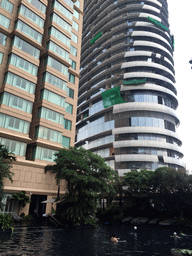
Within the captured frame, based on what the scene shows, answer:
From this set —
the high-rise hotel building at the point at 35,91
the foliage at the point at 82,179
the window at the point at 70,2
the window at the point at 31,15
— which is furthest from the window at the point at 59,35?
the foliage at the point at 82,179

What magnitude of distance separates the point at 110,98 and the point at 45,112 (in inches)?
1417

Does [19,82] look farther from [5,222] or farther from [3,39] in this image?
[5,222]

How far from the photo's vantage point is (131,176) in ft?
136

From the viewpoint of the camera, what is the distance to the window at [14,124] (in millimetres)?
32750

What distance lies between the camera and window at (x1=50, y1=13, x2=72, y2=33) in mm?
43594

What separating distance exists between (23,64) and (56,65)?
7056mm

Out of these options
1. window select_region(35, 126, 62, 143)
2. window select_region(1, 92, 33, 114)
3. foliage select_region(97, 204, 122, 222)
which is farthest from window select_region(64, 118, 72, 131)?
foliage select_region(97, 204, 122, 222)

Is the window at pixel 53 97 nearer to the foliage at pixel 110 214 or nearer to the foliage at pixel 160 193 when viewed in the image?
the foliage at pixel 160 193

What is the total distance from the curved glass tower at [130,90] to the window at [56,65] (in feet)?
93.5

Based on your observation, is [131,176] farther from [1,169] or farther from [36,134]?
[1,169]

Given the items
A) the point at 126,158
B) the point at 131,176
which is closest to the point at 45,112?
the point at 131,176

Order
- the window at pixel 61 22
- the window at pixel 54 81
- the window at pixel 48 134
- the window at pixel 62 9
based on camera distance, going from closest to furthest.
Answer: the window at pixel 48 134, the window at pixel 54 81, the window at pixel 61 22, the window at pixel 62 9

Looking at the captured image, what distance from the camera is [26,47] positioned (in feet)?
126

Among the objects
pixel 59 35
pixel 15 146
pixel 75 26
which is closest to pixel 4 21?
pixel 59 35
